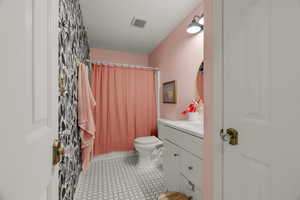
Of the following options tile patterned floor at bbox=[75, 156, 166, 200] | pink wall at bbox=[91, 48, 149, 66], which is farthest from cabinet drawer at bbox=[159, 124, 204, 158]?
pink wall at bbox=[91, 48, 149, 66]

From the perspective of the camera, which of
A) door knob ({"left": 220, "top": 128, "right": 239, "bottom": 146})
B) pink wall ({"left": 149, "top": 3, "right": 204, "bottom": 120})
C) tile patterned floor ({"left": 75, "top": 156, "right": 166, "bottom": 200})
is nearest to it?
door knob ({"left": 220, "top": 128, "right": 239, "bottom": 146})

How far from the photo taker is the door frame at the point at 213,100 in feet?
2.44

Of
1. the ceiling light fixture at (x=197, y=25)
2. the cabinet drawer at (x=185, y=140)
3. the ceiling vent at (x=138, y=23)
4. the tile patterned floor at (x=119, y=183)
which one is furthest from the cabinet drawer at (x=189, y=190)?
the ceiling vent at (x=138, y=23)

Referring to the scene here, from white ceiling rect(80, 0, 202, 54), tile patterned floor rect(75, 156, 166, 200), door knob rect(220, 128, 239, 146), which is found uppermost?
white ceiling rect(80, 0, 202, 54)

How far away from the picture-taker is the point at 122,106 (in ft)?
8.18

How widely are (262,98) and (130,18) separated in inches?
76.4

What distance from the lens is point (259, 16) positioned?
57 cm

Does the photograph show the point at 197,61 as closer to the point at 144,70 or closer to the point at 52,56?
the point at 144,70

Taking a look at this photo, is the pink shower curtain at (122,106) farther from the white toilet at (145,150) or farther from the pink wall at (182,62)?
the white toilet at (145,150)

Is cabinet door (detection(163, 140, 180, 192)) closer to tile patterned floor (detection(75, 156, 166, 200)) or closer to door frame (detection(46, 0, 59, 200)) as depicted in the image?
tile patterned floor (detection(75, 156, 166, 200))

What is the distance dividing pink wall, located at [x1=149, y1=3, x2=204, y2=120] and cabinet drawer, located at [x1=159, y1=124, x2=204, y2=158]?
2.07 feet

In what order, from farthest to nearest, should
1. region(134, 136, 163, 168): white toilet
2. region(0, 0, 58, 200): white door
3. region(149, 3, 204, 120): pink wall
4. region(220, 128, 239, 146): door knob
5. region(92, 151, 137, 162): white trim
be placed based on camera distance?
1. region(92, 151, 137, 162): white trim
2. region(134, 136, 163, 168): white toilet
3. region(149, 3, 204, 120): pink wall
4. region(220, 128, 239, 146): door knob
5. region(0, 0, 58, 200): white door

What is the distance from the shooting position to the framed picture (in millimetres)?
2082

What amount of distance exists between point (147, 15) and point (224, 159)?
1.95 meters
